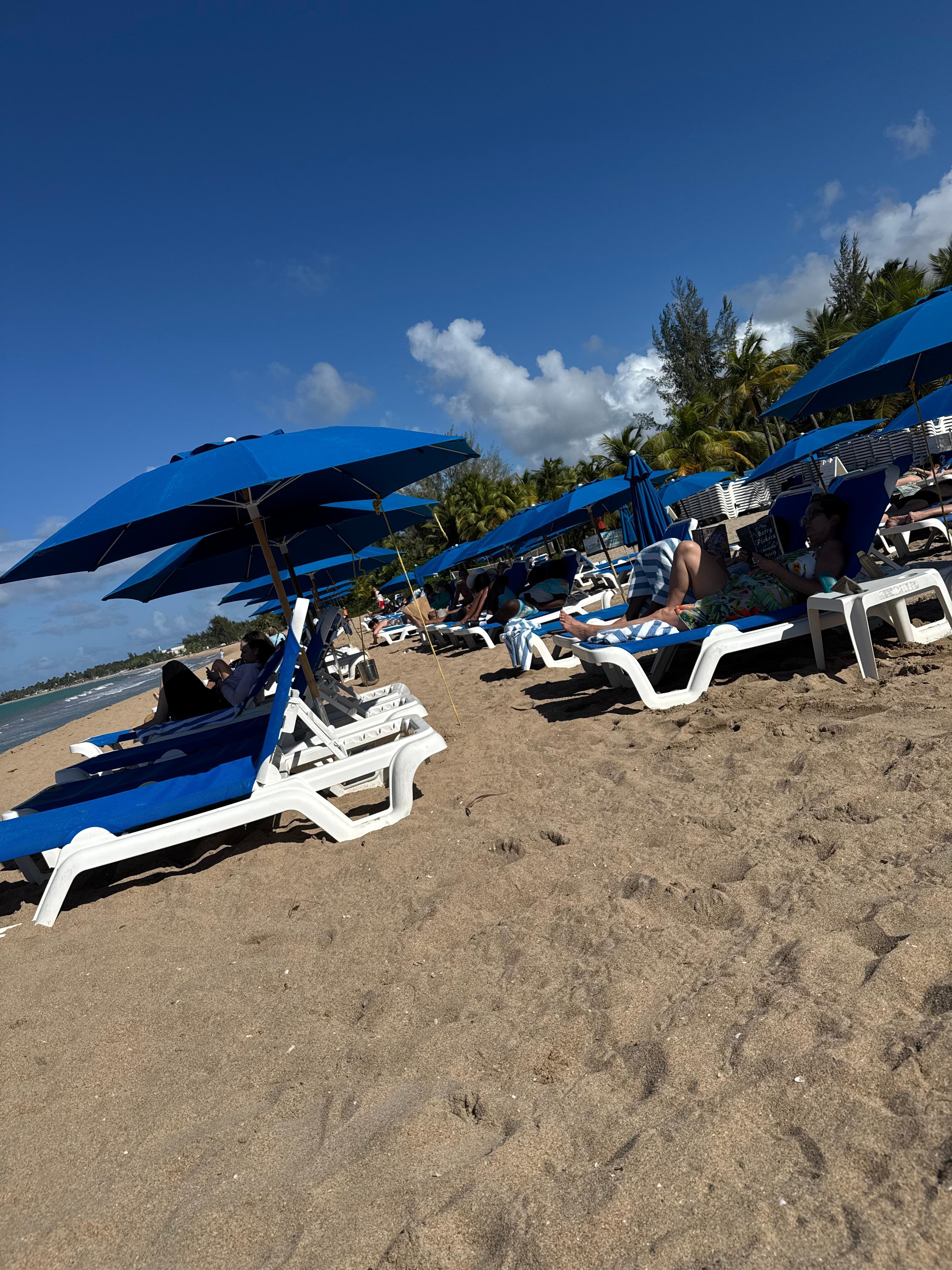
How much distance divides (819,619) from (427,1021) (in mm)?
3566

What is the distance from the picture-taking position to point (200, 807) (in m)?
3.77

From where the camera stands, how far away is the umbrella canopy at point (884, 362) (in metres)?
4.39

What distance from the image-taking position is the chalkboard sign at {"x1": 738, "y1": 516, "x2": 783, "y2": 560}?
5305 millimetres

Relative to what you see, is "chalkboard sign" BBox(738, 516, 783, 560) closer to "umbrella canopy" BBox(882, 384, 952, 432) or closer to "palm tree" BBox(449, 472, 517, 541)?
"umbrella canopy" BBox(882, 384, 952, 432)

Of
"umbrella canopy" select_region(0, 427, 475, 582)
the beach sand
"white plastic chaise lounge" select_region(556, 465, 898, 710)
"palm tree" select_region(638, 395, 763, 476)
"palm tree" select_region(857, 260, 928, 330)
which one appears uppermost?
"palm tree" select_region(857, 260, 928, 330)

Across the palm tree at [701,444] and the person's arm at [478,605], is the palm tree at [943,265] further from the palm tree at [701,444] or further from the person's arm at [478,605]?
the person's arm at [478,605]

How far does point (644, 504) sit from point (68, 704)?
54.7 metres

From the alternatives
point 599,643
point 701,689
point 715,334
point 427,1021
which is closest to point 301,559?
point 599,643

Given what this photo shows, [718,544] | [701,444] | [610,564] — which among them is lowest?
[610,564]

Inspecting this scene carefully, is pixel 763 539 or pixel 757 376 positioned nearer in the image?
pixel 763 539

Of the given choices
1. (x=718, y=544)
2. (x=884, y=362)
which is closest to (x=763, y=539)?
(x=718, y=544)

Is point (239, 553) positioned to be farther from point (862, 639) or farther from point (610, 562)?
point (862, 639)

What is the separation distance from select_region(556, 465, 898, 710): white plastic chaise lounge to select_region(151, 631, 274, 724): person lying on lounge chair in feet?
10.2

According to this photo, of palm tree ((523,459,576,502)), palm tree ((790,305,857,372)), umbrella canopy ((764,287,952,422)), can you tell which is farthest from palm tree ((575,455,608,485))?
umbrella canopy ((764,287,952,422))
